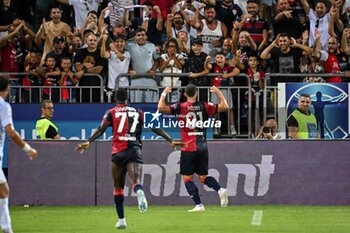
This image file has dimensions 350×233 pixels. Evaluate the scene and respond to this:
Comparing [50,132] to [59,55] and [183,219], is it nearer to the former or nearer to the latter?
[59,55]

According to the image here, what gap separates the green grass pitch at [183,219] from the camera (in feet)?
57.9

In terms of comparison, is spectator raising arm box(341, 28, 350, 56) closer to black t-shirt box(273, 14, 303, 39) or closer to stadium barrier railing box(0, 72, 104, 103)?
black t-shirt box(273, 14, 303, 39)

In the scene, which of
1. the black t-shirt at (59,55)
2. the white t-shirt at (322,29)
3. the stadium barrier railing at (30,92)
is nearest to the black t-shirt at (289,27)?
the white t-shirt at (322,29)

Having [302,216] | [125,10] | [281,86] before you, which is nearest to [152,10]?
[125,10]

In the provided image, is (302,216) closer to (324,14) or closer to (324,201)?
(324,201)

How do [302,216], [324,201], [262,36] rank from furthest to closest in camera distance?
1. [262,36]
2. [324,201]
3. [302,216]

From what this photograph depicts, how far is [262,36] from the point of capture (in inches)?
1033

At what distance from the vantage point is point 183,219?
1962 centimetres

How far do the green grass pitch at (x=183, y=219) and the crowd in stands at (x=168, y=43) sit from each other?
11.0 feet

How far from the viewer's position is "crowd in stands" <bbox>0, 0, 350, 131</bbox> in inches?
980

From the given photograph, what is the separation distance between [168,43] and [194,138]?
445 centimetres

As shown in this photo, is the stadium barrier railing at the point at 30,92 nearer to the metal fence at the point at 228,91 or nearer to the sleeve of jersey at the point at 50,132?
the metal fence at the point at 228,91

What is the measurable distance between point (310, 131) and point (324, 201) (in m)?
1.78

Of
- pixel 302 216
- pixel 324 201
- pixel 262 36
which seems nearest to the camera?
pixel 302 216
